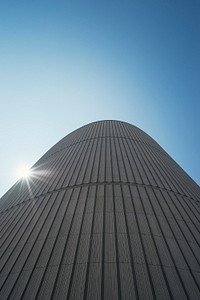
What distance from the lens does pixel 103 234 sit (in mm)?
5543

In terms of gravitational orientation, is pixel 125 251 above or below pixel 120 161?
below

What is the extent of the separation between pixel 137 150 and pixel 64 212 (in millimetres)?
5731

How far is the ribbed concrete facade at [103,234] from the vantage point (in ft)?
14.2

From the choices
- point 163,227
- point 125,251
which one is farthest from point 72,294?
point 163,227

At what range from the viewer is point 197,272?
4789mm

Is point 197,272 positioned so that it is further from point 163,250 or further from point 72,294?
point 72,294

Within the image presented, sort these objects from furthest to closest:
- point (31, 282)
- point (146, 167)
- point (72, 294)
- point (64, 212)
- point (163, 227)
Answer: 1. point (146, 167)
2. point (64, 212)
3. point (163, 227)
4. point (31, 282)
5. point (72, 294)

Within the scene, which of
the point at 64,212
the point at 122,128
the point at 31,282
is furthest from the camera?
the point at 122,128

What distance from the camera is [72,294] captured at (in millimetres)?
4141

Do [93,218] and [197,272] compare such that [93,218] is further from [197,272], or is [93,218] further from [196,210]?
[196,210]

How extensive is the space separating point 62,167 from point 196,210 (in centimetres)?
573

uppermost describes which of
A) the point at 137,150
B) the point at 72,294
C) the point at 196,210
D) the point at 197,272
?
the point at 137,150

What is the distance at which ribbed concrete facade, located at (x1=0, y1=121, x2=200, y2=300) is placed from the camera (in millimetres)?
4340

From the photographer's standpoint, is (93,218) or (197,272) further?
(93,218)
